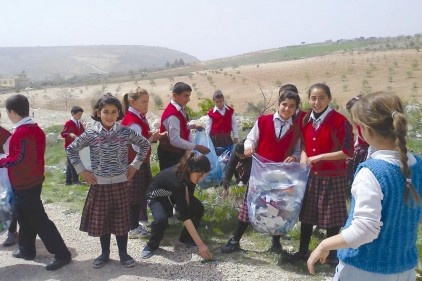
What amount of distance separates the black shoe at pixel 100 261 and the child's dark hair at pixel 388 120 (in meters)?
2.97

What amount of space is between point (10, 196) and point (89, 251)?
3.30 feet

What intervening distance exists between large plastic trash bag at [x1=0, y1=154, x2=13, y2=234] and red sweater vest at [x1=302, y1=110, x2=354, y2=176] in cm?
272

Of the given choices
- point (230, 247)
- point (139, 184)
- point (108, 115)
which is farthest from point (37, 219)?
point (230, 247)

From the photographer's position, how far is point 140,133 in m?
4.66

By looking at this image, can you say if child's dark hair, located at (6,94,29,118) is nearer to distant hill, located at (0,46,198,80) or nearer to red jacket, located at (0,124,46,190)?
red jacket, located at (0,124,46,190)

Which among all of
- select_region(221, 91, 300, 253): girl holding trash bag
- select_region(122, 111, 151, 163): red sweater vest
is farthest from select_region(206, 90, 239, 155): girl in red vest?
select_region(221, 91, 300, 253): girl holding trash bag

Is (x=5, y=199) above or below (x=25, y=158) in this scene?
below

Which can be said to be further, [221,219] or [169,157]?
[221,219]

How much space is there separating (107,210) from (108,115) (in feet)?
2.79

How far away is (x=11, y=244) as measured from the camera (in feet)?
16.2

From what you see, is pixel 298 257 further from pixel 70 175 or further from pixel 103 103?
pixel 70 175

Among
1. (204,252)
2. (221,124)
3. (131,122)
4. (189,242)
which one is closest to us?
(204,252)

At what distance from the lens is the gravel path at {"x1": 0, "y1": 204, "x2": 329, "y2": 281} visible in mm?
4062

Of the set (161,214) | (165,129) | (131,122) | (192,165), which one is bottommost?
(161,214)
